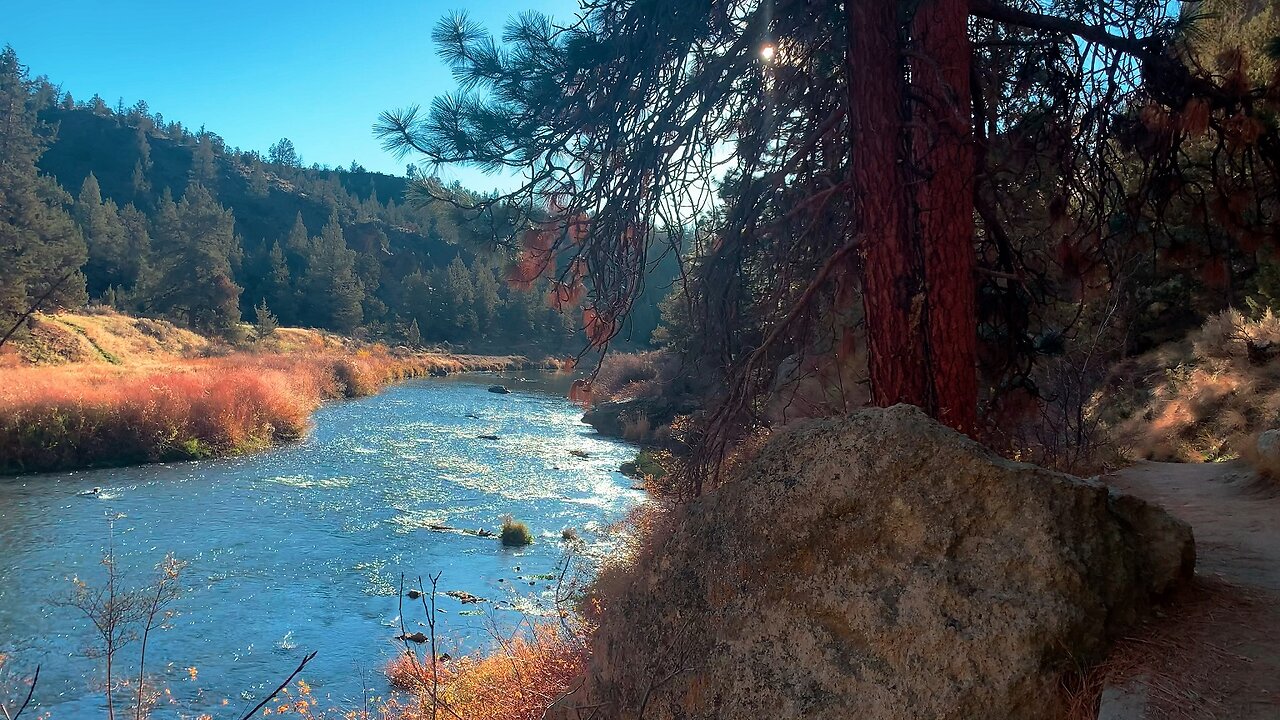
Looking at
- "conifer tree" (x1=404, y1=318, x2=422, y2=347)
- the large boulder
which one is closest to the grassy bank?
the large boulder

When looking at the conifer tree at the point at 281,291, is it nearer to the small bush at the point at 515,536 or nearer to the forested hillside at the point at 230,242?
the forested hillside at the point at 230,242

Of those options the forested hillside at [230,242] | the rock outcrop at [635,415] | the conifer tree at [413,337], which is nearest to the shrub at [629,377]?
the rock outcrop at [635,415]

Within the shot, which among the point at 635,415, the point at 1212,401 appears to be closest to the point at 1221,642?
the point at 1212,401

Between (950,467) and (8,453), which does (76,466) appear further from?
(950,467)

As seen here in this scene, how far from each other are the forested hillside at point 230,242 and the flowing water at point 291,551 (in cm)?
440

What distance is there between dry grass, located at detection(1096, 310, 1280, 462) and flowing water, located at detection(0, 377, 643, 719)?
338 inches

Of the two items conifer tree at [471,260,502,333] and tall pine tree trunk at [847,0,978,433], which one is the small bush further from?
conifer tree at [471,260,502,333]

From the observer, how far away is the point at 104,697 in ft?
25.8

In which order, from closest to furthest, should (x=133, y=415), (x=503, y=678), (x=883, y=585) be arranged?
(x=883, y=585) → (x=503, y=678) → (x=133, y=415)

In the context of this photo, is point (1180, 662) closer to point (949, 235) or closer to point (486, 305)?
point (949, 235)

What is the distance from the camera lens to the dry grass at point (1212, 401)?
9.88 m

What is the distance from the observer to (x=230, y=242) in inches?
2685

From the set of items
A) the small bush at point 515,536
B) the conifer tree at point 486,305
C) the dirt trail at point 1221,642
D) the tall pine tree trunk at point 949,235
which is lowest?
the small bush at point 515,536

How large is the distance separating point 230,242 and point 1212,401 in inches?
2870
